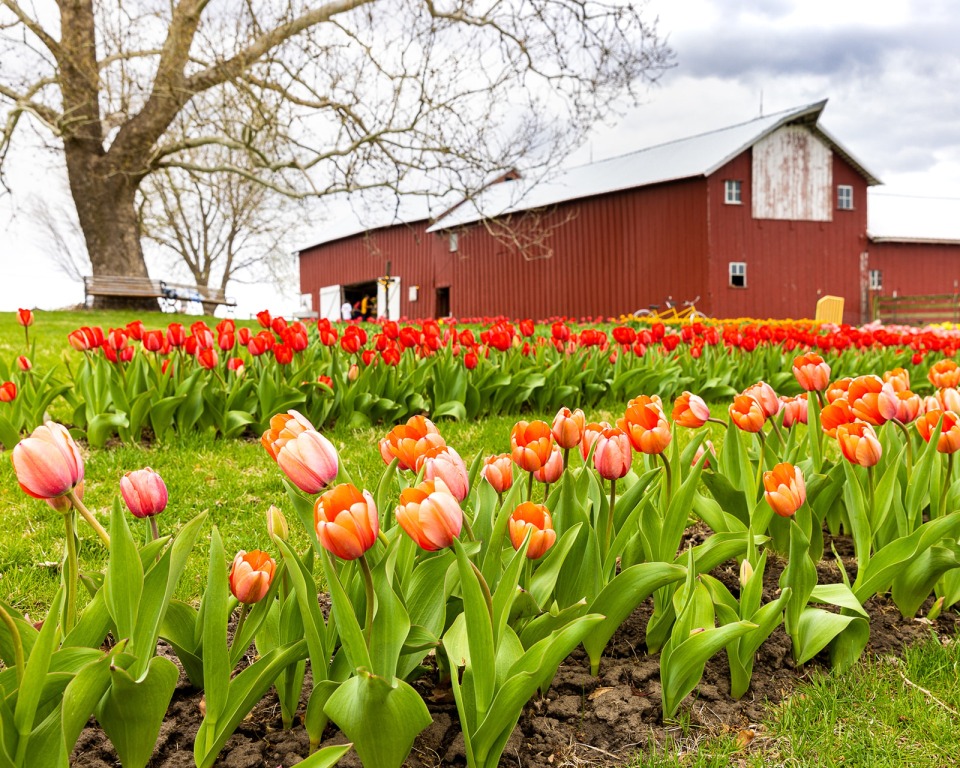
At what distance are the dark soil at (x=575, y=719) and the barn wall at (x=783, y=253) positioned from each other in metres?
22.8

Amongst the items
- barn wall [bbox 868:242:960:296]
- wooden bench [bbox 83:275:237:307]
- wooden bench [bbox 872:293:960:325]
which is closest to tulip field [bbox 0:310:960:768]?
wooden bench [bbox 83:275:237:307]

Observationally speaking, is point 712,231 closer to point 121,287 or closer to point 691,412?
point 121,287

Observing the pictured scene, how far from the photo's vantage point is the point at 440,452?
5.35 ft

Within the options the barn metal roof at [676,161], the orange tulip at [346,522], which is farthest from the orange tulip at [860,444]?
the barn metal roof at [676,161]

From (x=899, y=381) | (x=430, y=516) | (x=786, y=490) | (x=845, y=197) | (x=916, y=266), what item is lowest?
(x=786, y=490)

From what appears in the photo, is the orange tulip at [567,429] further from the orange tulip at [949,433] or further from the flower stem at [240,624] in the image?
the orange tulip at [949,433]

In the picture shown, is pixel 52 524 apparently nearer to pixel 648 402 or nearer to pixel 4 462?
pixel 4 462

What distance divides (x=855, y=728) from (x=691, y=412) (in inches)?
34.6

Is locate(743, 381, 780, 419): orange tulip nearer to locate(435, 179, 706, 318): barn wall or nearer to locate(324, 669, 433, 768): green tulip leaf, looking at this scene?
locate(324, 669, 433, 768): green tulip leaf

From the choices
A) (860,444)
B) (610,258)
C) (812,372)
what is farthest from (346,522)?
(610,258)

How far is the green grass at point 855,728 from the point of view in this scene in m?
1.77

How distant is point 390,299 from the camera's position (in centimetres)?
3478

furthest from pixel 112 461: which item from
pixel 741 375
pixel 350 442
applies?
pixel 741 375

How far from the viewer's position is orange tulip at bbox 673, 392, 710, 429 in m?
2.30
